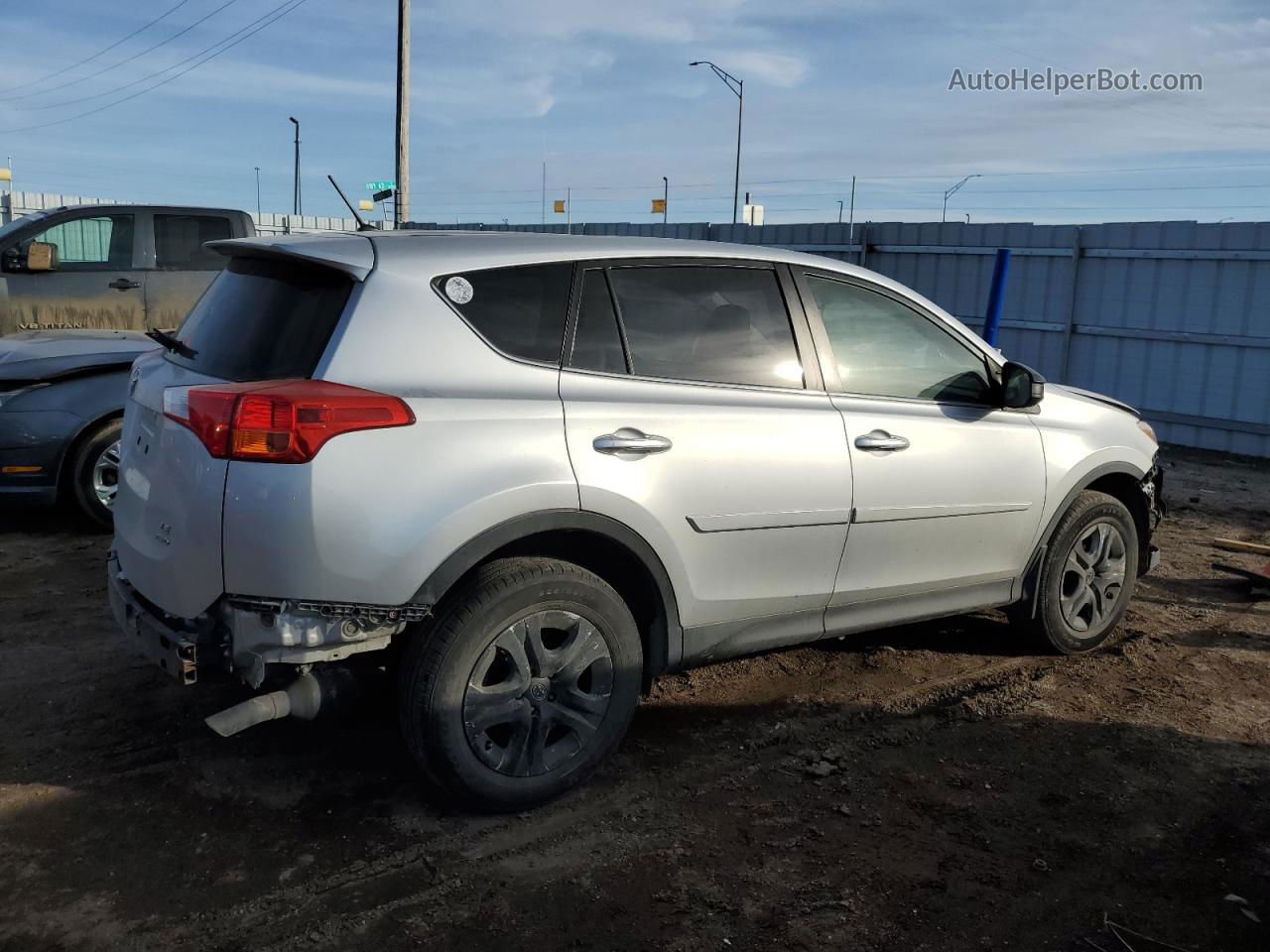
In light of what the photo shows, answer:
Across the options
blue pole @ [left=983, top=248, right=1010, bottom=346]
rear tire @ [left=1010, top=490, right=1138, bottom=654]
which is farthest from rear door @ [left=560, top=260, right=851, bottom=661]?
blue pole @ [left=983, top=248, right=1010, bottom=346]

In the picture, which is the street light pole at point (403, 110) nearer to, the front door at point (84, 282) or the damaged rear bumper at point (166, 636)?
the front door at point (84, 282)

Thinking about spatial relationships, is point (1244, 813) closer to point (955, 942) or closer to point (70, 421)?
point (955, 942)

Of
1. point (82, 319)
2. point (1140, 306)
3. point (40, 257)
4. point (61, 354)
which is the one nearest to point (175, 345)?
point (61, 354)

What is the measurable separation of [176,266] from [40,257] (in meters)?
1.09

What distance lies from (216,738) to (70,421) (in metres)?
3.36

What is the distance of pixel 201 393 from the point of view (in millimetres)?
3189

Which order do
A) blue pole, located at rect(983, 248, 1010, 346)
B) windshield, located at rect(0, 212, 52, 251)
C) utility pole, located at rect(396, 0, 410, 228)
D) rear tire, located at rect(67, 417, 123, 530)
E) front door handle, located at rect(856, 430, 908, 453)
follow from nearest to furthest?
front door handle, located at rect(856, 430, 908, 453) → rear tire, located at rect(67, 417, 123, 530) → blue pole, located at rect(983, 248, 1010, 346) → windshield, located at rect(0, 212, 52, 251) → utility pole, located at rect(396, 0, 410, 228)

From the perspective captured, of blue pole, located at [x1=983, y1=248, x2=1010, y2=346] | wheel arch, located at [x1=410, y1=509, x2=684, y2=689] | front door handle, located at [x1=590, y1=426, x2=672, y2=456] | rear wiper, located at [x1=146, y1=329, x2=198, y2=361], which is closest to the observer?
wheel arch, located at [x1=410, y1=509, x2=684, y2=689]

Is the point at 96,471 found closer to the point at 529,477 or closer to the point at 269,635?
the point at 269,635

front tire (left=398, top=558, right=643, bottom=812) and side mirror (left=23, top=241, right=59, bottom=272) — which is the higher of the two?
side mirror (left=23, top=241, right=59, bottom=272)

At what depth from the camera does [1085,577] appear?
5.16 m

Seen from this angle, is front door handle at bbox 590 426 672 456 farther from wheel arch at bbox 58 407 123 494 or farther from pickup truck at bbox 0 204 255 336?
pickup truck at bbox 0 204 255 336

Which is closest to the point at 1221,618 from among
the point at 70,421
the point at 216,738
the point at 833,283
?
the point at 833,283

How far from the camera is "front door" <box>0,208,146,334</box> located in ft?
28.1
